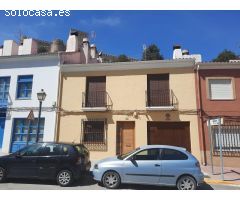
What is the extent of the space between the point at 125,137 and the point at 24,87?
710 centimetres

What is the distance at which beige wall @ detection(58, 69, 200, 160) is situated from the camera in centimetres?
1313

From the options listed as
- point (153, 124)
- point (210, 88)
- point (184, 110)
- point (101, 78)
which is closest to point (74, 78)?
point (101, 78)

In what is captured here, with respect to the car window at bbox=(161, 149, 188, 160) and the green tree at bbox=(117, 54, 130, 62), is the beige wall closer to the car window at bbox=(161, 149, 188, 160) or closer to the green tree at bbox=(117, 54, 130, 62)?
the car window at bbox=(161, 149, 188, 160)

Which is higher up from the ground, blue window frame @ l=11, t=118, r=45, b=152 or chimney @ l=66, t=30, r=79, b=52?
chimney @ l=66, t=30, r=79, b=52

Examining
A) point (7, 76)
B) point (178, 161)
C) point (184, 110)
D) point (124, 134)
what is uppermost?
point (7, 76)

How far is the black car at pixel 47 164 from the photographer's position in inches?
309

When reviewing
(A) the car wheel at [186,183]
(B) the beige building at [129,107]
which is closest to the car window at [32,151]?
(A) the car wheel at [186,183]

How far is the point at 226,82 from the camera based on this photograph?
1324 centimetres

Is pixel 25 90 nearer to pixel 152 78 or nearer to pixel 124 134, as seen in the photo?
pixel 124 134

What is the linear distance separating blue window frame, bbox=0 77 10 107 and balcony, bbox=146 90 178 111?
883 cm

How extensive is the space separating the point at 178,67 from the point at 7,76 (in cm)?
1066

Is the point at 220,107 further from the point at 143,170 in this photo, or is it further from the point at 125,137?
the point at 143,170

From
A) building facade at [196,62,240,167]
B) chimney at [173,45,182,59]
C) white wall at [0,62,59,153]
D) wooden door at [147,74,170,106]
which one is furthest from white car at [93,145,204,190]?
chimney at [173,45,182,59]

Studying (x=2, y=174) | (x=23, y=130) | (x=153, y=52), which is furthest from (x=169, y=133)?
(x=153, y=52)
